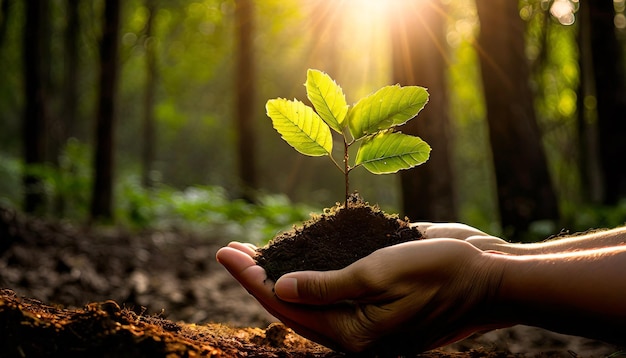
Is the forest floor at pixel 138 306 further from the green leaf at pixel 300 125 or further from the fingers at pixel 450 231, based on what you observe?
the green leaf at pixel 300 125

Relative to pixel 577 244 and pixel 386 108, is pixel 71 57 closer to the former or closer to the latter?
pixel 386 108

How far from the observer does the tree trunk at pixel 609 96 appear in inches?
387

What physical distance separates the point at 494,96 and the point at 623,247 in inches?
231

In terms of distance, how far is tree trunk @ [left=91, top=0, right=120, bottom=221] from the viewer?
351 inches

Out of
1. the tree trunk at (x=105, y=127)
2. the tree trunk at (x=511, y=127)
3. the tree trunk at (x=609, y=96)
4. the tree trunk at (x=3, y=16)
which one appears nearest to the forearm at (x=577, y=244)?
the tree trunk at (x=511, y=127)

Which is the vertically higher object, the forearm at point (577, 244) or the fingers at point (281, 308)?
the forearm at point (577, 244)

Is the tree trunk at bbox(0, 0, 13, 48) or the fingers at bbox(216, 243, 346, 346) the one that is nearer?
the fingers at bbox(216, 243, 346, 346)

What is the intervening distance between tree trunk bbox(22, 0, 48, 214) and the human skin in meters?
10.2

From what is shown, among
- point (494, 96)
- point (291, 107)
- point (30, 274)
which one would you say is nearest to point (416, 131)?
point (494, 96)

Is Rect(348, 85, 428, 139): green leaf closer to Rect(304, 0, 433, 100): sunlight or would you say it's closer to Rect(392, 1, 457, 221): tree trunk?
Rect(392, 1, 457, 221): tree trunk

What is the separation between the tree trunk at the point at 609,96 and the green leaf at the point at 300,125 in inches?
364

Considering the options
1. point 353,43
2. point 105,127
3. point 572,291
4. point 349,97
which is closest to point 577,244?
point 572,291

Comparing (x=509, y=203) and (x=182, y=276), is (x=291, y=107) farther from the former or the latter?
(x=509, y=203)

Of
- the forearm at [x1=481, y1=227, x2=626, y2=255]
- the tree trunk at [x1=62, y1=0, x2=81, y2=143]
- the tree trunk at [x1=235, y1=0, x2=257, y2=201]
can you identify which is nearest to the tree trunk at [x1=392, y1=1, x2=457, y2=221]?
the forearm at [x1=481, y1=227, x2=626, y2=255]
